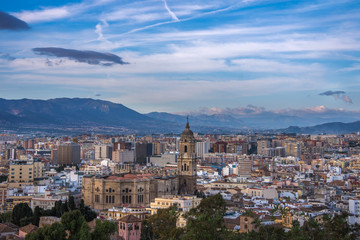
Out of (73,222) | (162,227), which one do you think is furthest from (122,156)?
(73,222)

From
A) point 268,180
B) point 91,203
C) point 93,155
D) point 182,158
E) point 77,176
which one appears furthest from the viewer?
point 93,155

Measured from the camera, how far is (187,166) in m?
58.4

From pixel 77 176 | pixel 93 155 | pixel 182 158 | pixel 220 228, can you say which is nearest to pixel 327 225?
pixel 220 228

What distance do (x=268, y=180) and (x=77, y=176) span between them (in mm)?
24775

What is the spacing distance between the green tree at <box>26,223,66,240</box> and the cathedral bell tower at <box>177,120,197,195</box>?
85.0 ft

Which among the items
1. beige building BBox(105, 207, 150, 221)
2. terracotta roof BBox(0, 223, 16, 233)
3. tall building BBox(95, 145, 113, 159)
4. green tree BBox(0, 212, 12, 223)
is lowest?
green tree BBox(0, 212, 12, 223)

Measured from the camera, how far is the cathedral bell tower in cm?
5772

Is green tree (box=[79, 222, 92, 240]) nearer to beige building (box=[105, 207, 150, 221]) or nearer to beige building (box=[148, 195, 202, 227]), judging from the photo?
beige building (box=[105, 207, 150, 221])

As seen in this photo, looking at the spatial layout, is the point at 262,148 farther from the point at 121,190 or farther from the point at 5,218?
the point at 5,218

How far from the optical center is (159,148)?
159 metres

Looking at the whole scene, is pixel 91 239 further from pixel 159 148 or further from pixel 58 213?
pixel 159 148

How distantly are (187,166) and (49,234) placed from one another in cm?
2767

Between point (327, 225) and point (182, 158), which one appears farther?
point (182, 158)

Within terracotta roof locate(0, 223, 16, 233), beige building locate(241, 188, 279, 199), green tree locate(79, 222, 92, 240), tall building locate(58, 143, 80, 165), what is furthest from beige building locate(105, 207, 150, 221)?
tall building locate(58, 143, 80, 165)
